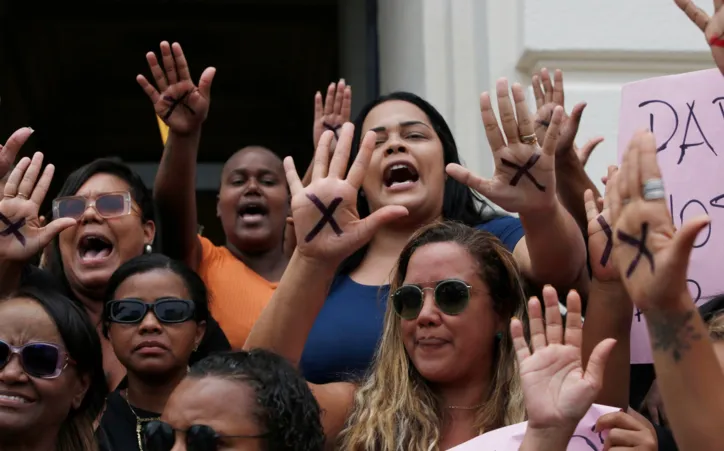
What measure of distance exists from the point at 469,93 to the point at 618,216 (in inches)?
105

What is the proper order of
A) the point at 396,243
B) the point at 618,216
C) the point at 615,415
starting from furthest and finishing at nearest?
the point at 396,243
the point at 615,415
the point at 618,216

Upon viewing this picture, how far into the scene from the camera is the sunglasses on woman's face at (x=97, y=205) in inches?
172

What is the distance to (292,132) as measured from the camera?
984cm

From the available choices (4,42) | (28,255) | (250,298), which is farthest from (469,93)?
(4,42)

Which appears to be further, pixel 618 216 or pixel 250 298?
pixel 250 298

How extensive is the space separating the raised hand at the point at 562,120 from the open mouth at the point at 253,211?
1457 millimetres

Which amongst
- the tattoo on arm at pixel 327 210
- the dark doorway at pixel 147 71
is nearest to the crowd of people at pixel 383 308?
the tattoo on arm at pixel 327 210

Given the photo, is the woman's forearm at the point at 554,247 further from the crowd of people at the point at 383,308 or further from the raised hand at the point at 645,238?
the raised hand at the point at 645,238

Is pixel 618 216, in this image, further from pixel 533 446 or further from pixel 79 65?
pixel 79 65

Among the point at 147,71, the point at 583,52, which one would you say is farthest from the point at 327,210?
the point at 147,71

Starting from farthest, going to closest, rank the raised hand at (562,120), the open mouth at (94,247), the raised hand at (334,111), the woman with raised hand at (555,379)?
the raised hand at (334,111) < the open mouth at (94,247) < the raised hand at (562,120) < the woman with raised hand at (555,379)

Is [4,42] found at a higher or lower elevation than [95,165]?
higher

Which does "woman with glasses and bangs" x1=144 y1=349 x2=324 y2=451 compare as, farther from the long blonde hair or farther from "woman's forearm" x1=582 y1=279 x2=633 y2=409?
"woman's forearm" x1=582 y1=279 x2=633 y2=409

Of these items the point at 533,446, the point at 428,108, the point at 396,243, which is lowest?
the point at 533,446
